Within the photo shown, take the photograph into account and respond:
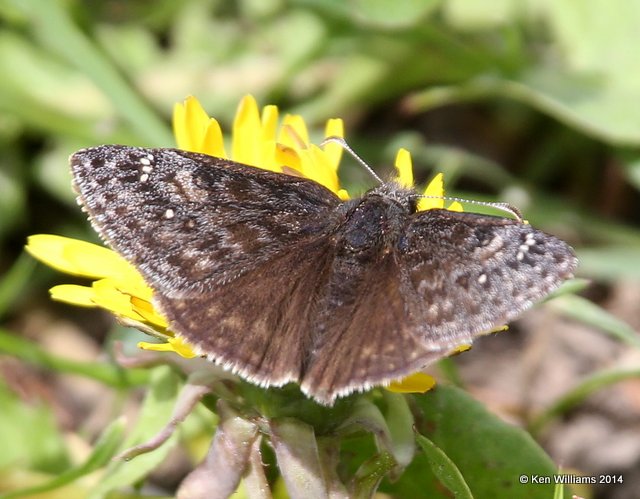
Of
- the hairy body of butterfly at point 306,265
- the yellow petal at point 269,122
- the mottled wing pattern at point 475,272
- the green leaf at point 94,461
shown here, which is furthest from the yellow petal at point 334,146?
the green leaf at point 94,461

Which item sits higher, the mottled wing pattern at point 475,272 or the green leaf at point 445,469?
the mottled wing pattern at point 475,272

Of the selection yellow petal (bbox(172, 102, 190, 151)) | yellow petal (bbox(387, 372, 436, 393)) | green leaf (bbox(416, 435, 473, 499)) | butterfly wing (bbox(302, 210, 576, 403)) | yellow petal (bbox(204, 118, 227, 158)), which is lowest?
green leaf (bbox(416, 435, 473, 499))

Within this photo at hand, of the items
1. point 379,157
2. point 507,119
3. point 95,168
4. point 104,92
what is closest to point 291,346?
point 95,168

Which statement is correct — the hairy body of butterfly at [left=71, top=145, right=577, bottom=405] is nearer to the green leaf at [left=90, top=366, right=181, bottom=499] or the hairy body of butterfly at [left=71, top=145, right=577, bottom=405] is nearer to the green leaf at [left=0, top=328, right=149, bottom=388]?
the green leaf at [left=90, top=366, right=181, bottom=499]

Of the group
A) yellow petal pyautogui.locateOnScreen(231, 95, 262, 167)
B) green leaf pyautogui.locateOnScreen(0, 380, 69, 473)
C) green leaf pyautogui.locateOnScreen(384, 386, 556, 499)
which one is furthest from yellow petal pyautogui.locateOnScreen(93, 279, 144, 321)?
green leaf pyautogui.locateOnScreen(0, 380, 69, 473)

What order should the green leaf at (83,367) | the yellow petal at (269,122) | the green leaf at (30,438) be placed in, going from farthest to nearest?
the green leaf at (30,438), the green leaf at (83,367), the yellow petal at (269,122)

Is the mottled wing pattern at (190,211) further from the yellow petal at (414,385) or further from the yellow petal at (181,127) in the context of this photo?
Answer: the yellow petal at (414,385)

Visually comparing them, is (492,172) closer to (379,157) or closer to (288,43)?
(379,157)
